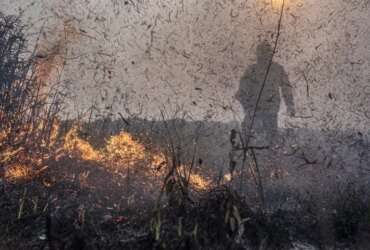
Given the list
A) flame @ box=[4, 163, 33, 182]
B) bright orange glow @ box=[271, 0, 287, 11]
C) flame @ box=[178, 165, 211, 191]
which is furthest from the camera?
bright orange glow @ box=[271, 0, 287, 11]

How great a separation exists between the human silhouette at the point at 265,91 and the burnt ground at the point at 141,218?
65 cm

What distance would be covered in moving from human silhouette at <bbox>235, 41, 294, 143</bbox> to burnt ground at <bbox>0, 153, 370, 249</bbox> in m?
0.65

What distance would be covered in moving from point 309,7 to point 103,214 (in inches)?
87.1

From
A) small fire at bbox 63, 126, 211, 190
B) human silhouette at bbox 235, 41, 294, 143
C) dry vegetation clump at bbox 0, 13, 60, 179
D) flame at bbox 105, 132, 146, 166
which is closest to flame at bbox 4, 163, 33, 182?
dry vegetation clump at bbox 0, 13, 60, 179

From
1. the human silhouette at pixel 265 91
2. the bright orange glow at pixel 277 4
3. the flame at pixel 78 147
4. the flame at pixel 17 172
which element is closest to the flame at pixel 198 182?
the human silhouette at pixel 265 91

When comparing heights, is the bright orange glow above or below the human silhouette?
above

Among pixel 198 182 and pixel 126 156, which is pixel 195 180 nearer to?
pixel 198 182

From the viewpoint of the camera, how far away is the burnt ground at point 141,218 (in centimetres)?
253

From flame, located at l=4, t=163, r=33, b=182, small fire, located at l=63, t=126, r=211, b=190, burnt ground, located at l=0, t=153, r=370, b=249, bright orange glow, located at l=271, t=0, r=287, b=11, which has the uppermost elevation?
bright orange glow, located at l=271, t=0, r=287, b=11

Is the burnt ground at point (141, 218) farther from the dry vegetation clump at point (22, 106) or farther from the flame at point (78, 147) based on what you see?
the dry vegetation clump at point (22, 106)

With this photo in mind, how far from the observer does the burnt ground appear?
8.29ft

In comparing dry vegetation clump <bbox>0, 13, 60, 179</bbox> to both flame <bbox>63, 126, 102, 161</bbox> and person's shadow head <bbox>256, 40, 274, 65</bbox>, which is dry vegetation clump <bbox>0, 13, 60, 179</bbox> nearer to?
flame <bbox>63, 126, 102, 161</bbox>

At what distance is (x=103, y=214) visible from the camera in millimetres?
2711

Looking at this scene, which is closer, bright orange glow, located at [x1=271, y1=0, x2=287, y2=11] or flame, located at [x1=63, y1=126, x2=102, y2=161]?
flame, located at [x1=63, y1=126, x2=102, y2=161]
